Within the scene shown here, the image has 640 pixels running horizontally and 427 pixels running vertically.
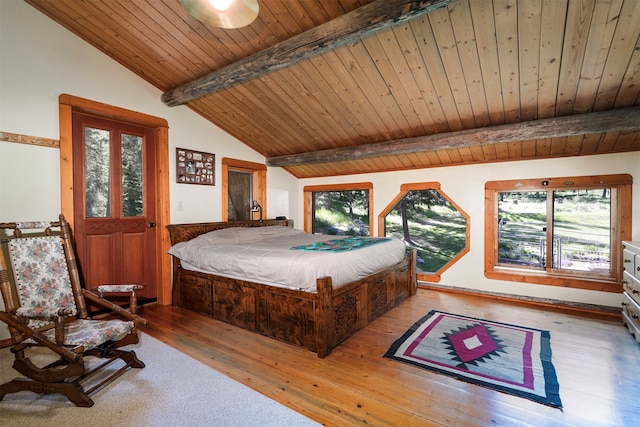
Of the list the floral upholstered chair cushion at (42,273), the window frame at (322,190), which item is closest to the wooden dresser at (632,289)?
the window frame at (322,190)

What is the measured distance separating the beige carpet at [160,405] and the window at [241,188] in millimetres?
2818

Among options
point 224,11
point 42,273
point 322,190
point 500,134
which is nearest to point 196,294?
point 42,273

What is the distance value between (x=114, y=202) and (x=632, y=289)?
5.58 metres

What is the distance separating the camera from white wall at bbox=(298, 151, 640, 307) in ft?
11.6

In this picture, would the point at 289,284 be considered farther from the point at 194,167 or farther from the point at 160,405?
the point at 194,167

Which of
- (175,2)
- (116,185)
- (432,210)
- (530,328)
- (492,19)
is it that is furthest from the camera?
(432,210)

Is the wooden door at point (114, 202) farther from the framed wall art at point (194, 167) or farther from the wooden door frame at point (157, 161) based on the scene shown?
the framed wall art at point (194, 167)

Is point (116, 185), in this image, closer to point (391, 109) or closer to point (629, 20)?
point (391, 109)

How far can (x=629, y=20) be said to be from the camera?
2115mm

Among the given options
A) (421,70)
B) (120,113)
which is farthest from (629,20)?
(120,113)

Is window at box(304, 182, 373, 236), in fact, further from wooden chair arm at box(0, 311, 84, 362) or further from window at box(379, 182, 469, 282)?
wooden chair arm at box(0, 311, 84, 362)

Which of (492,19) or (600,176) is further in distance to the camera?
(600,176)

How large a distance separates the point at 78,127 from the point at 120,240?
135 centimetres

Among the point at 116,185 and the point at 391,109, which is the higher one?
the point at 391,109
